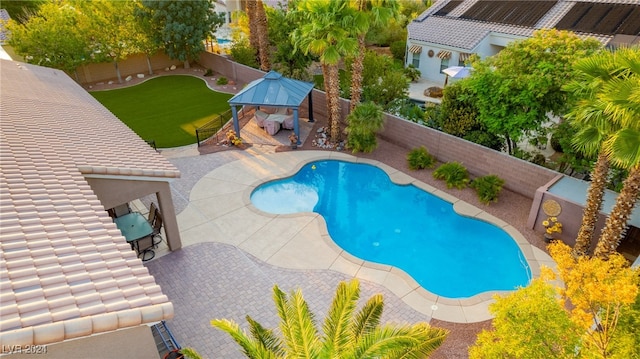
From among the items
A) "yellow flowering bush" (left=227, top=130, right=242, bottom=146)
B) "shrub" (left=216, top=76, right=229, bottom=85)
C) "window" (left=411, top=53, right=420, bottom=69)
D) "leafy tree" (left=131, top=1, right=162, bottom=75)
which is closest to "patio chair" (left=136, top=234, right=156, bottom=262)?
"yellow flowering bush" (left=227, top=130, right=242, bottom=146)

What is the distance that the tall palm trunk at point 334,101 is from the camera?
76.4ft

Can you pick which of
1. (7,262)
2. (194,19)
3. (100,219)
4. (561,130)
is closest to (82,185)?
(100,219)

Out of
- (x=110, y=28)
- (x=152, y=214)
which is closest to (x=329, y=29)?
(x=152, y=214)

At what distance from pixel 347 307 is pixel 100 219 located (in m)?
6.08

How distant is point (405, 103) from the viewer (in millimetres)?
26469

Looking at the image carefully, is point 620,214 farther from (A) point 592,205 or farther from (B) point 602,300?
(B) point 602,300

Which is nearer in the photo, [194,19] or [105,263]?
[105,263]

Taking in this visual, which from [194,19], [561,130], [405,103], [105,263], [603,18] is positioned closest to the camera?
[105,263]

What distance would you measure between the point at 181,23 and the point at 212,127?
42.7 feet

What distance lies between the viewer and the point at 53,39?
3064 cm

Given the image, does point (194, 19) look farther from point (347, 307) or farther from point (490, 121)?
point (347, 307)

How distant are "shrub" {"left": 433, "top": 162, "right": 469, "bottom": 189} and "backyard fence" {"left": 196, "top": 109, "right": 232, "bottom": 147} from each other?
47.8 ft

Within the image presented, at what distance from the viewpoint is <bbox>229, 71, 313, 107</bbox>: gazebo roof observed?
79.0 ft

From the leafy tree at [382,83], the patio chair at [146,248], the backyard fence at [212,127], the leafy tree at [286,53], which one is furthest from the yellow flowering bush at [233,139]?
the patio chair at [146,248]
